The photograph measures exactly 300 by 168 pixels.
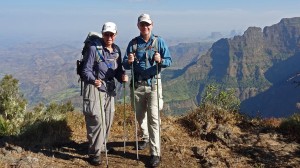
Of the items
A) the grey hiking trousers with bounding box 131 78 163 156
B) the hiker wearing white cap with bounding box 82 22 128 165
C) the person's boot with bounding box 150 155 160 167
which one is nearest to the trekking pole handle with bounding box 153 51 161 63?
the grey hiking trousers with bounding box 131 78 163 156

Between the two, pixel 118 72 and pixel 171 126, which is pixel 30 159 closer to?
pixel 118 72

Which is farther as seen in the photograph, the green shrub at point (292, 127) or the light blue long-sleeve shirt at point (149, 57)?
the green shrub at point (292, 127)

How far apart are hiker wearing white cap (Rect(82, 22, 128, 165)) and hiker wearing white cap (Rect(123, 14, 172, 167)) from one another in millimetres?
348

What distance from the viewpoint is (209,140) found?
964 cm

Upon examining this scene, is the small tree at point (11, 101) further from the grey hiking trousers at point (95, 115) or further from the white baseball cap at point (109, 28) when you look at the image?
the white baseball cap at point (109, 28)

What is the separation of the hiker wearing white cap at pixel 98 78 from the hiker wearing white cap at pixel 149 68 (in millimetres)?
348

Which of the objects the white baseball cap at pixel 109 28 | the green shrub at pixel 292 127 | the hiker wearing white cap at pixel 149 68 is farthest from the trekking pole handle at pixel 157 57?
the green shrub at pixel 292 127

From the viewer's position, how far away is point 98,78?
7.71 meters

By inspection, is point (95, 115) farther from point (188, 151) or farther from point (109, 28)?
point (188, 151)

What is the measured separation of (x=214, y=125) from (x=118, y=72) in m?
3.61

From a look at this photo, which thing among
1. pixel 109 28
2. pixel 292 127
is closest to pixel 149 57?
pixel 109 28

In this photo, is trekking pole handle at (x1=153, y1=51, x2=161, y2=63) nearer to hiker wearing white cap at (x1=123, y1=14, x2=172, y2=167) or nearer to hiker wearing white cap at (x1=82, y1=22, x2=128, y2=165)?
hiker wearing white cap at (x1=123, y1=14, x2=172, y2=167)

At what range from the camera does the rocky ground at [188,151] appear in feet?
25.8

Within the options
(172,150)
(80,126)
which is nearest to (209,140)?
(172,150)
